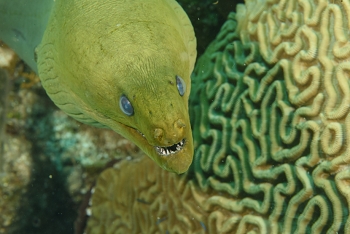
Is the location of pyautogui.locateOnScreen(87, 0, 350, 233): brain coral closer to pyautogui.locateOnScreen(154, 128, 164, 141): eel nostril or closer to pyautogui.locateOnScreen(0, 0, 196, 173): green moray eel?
pyautogui.locateOnScreen(0, 0, 196, 173): green moray eel

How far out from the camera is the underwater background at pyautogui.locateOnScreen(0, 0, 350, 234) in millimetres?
2607

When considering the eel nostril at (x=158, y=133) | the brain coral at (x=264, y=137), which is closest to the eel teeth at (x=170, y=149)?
the eel nostril at (x=158, y=133)

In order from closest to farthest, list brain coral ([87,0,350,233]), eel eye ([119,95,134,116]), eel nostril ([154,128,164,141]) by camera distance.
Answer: eel nostril ([154,128,164,141])
eel eye ([119,95,134,116])
brain coral ([87,0,350,233])

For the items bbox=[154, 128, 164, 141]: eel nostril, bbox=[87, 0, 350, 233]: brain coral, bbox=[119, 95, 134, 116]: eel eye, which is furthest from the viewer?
bbox=[87, 0, 350, 233]: brain coral

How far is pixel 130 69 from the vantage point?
6.45ft

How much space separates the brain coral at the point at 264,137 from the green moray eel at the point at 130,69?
1.04 meters

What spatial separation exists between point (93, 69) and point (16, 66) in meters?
2.81

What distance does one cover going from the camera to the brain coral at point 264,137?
2.55 metres

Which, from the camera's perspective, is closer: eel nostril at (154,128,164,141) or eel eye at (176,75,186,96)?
eel nostril at (154,128,164,141)

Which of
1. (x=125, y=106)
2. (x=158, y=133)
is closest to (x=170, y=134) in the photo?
(x=158, y=133)

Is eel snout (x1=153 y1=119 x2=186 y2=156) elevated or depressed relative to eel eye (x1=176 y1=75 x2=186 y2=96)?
depressed

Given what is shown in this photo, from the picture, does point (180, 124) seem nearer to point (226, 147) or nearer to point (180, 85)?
point (180, 85)

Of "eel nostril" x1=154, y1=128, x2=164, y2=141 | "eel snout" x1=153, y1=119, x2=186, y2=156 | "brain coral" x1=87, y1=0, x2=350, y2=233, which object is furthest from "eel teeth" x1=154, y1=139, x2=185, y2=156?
"brain coral" x1=87, y1=0, x2=350, y2=233

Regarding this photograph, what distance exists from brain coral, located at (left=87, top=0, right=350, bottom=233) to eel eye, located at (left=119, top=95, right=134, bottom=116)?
1392mm
